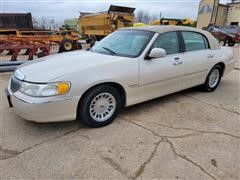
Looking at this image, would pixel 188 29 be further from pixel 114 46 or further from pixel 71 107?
pixel 71 107

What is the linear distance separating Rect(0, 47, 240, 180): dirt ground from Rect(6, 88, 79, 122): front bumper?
350 millimetres

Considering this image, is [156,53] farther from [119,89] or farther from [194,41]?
[194,41]

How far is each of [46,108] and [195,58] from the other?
3047mm

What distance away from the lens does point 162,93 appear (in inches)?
150

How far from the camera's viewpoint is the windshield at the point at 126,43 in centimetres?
345

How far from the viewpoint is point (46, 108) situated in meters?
2.61

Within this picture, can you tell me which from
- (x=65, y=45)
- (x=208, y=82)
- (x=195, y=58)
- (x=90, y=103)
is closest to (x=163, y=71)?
(x=195, y=58)

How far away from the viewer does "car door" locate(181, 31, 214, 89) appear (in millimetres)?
4020

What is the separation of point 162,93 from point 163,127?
811 millimetres

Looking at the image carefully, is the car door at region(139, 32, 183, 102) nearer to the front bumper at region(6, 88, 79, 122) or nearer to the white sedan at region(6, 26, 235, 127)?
the white sedan at region(6, 26, 235, 127)

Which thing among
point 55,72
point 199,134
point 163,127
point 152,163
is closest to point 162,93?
point 163,127

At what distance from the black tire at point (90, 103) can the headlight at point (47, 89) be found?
345 mm

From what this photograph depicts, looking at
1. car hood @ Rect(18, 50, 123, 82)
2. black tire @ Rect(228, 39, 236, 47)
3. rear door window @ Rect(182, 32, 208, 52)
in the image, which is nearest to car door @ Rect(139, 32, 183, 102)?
rear door window @ Rect(182, 32, 208, 52)

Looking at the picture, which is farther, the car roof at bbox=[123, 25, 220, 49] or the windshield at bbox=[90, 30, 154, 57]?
the car roof at bbox=[123, 25, 220, 49]
